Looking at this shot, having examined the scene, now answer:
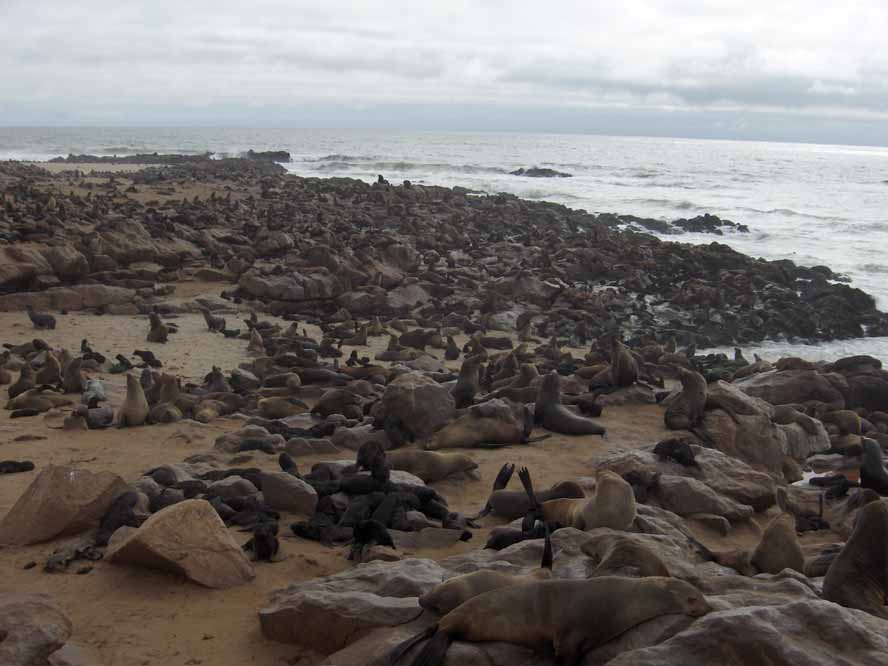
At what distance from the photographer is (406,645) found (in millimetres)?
3727

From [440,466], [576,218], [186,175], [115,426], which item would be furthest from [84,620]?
[186,175]

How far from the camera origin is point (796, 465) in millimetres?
8961

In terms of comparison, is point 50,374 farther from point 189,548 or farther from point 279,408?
point 189,548

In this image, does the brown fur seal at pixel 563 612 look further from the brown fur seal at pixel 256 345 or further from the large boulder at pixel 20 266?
the large boulder at pixel 20 266

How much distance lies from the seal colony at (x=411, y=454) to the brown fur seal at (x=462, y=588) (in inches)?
0.7

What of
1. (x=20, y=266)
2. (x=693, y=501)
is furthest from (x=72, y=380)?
(x=693, y=501)

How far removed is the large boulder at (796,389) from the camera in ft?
37.0

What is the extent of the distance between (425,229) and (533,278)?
22.5ft

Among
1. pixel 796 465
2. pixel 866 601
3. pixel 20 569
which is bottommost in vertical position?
pixel 796 465

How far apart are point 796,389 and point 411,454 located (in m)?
6.71

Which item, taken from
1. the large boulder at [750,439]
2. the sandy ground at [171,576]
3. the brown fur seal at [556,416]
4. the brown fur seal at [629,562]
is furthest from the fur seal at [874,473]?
the brown fur seal at [629,562]

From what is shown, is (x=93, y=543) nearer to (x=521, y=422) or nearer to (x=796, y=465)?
(x=521, y=422)

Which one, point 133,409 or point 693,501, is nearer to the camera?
point 693,501

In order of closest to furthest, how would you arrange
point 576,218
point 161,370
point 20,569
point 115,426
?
point 20,569 < point 115,426 < point 161,370 < point 576,218
